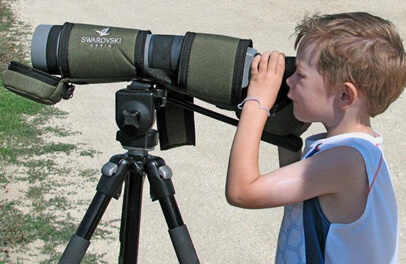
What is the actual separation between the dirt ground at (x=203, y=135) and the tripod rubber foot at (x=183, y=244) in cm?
145

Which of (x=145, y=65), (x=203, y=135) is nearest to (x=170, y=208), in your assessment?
(x=145, y=65)

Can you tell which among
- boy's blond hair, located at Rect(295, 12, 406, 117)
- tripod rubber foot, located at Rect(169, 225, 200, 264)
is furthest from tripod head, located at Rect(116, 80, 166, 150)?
boy's blond hair, located at Rect(295, 12, 406, 117)

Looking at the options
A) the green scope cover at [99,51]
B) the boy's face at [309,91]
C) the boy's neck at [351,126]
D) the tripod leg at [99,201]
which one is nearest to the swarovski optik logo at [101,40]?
the green scope cover at [99,51]

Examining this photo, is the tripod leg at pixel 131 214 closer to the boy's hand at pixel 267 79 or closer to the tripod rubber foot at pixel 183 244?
the tripod rubber foot at pixel 183 244

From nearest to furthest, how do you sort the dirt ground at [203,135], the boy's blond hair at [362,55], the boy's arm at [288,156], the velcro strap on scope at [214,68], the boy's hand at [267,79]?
the boy's blond hair at [362,55] → the boy's hand at [267,79] → the velcro strap on scope at [214,68] → the boy's arm at [288,156] → the dirt ground at [203,135]

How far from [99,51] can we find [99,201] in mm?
425

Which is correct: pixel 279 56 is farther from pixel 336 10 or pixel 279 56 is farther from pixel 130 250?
pixel 336 10

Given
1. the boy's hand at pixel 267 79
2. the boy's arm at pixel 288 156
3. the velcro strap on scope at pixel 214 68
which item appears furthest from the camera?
the boy's arm at pixel 288 156

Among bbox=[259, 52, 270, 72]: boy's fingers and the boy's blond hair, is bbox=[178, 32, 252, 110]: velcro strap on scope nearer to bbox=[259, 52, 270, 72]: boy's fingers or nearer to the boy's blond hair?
bbox=[259, 52, 270, 72]: boy's fingers

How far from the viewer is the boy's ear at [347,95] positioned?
1.73 m

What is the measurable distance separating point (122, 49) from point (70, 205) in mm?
2020

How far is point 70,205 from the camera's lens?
3898 millimetres

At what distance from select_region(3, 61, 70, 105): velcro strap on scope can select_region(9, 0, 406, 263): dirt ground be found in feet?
4.90

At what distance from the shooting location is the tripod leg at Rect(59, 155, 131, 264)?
2.02 metres
